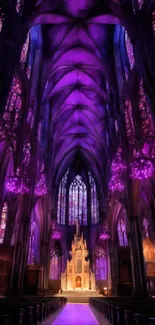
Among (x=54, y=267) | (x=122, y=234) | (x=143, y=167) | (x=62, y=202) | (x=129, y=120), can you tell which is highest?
(x=129, y=120)

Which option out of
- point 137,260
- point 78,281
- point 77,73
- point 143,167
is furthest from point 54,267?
point 143,167

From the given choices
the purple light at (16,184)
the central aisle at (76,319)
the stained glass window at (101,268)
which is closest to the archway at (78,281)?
the stained glass window at (101,268)

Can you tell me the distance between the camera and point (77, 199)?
44.5 meters

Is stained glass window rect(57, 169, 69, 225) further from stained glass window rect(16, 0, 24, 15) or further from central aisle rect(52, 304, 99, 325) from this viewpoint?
stained glass window rect(16, 0, 24, 15)

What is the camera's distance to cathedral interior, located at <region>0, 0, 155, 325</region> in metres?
14.3

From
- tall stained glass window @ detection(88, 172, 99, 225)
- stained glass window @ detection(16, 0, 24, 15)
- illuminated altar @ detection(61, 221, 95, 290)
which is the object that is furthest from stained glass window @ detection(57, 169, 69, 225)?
stained glass window @ detection(16, 0, 24, 15)

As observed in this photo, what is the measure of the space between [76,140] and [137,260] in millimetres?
24599

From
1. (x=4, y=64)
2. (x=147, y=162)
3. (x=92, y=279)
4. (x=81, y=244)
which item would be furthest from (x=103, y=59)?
(x=92, y=279)

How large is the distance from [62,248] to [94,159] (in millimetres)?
15379

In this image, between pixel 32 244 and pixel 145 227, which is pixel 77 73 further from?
pixel 32 244

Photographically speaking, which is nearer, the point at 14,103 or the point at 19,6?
the point at 19,6

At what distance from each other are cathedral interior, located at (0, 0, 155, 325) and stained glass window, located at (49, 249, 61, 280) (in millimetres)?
156

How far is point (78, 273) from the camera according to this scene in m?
34.0

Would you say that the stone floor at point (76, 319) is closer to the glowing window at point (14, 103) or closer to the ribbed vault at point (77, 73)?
the glowing window at point (14, 103)
